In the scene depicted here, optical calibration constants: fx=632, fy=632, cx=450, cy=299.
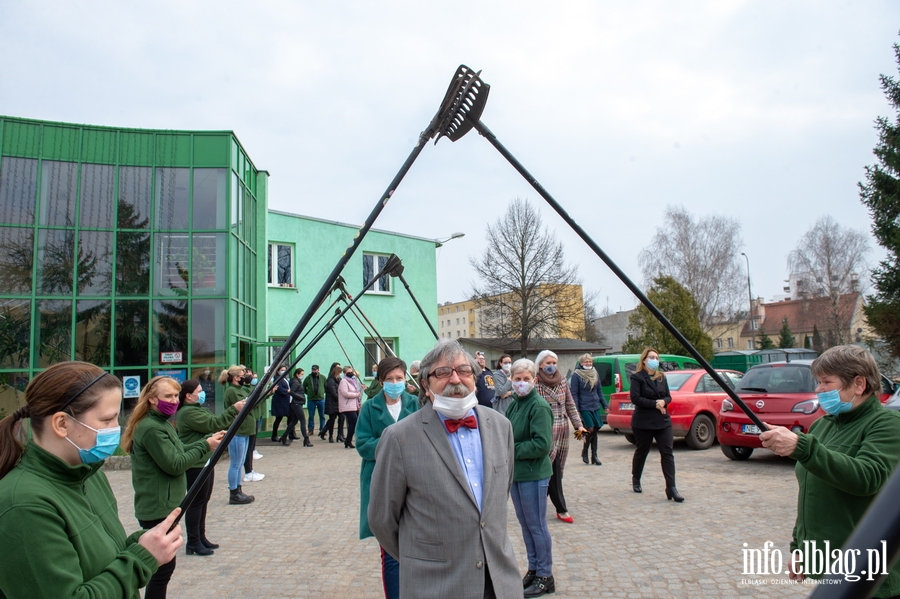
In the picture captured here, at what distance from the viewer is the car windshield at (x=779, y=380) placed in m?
10.7

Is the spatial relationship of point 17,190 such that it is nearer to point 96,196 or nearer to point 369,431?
point 96,196

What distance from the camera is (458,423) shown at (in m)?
3.02

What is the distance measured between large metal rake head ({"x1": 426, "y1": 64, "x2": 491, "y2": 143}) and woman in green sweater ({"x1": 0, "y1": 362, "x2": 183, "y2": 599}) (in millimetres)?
1913

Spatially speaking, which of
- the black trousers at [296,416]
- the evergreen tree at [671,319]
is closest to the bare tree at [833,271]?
the evergreen tree at [671,319]

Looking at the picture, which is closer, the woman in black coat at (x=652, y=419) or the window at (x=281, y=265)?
the woman in black coat at (x=652, y=419)

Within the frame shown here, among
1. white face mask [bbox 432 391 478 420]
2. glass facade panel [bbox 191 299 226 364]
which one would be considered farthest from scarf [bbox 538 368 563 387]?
glass facade panel [bbox 191 299 226 364]

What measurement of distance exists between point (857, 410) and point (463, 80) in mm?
2512

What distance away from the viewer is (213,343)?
14.9 meters

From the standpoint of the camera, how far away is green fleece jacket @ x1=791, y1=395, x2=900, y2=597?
2.79m

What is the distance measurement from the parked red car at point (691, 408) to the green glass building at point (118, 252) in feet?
30.2

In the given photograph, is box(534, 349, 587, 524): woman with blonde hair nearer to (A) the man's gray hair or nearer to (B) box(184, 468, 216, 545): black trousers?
(B) box(184, 468, 216, 545): black trousers

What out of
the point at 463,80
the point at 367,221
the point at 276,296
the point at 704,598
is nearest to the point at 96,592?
the point at 367,221

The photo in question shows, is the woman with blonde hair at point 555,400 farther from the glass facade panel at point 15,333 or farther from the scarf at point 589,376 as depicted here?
the glass facade panel at point 15,333

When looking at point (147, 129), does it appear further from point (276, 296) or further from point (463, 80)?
point (463, 80)
